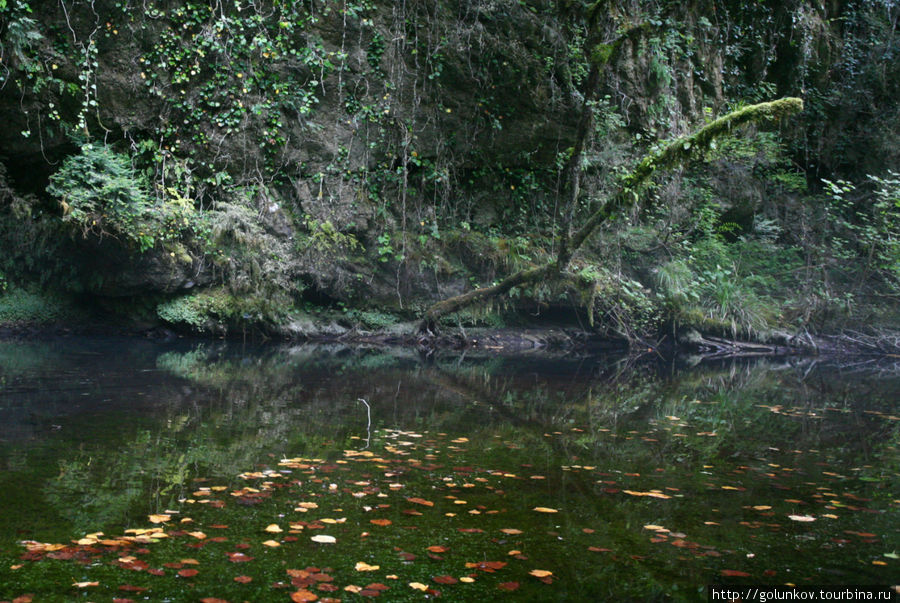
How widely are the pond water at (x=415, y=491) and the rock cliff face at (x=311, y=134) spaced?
4.32 meters

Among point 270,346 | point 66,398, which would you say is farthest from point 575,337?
point 66,398

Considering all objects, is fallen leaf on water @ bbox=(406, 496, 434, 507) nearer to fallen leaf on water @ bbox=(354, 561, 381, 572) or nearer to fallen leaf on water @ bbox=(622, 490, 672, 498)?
fallen leaf on water @ bbox=(354, 561, 381, 572)

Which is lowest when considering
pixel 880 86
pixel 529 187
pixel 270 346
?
pixel 270 346

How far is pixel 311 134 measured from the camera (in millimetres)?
13266

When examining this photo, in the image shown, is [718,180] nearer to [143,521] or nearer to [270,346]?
[270,346]

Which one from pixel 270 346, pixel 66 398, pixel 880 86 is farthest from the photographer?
pixel 880 86

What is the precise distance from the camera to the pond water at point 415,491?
8.71ft

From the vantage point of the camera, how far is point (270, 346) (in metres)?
12.3

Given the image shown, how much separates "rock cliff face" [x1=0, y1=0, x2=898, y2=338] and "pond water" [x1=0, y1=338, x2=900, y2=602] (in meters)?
4.32

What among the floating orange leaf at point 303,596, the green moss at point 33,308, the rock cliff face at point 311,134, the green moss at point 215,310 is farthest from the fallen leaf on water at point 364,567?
the green moss at point 33,308

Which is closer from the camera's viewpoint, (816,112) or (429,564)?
(429,564)

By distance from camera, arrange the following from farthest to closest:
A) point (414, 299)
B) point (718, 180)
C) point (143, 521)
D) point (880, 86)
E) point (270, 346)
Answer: point (880, 86) < point (718, 180) < point (414, 299) < point (270, 346) < point (143, 521)

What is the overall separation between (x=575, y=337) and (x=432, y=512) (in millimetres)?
12696

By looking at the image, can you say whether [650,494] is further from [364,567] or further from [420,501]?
[364,567]
